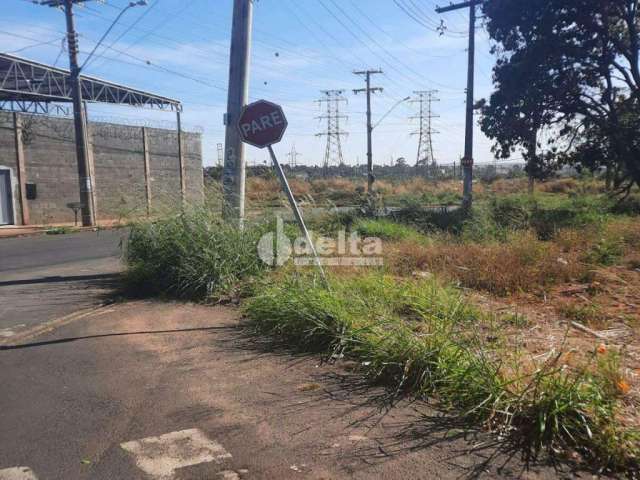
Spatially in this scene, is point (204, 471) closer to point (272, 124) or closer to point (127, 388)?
point (127, 388)

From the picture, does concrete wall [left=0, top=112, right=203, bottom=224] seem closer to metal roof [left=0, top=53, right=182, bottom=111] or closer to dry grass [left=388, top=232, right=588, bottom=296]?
metal roof [left=0, top=53, right=182, bottom=111]

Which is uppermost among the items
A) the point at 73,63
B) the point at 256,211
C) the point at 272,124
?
the point at 73,63

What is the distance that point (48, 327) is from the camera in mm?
6027

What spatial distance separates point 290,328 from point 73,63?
1857 cm

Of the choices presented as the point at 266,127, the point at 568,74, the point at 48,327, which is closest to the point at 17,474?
the point at 48,327

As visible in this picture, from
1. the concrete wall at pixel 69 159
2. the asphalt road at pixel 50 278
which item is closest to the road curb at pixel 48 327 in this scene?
the asphalt road at pixel 50 278

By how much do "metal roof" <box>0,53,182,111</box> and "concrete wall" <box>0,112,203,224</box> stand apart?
2.27m

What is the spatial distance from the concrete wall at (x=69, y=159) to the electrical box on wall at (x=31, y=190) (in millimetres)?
167

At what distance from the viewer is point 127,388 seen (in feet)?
13.8

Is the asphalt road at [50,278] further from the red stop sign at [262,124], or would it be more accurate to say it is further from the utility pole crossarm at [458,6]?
the utility pole crossarm at [458,6]

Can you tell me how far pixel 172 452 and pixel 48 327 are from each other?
357 cm

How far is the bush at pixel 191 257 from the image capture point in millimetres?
7359

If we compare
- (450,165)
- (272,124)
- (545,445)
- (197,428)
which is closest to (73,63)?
(272,124)

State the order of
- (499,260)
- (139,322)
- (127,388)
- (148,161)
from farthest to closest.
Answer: (148,161) < (499,260) < (139,322) < (127,388)
